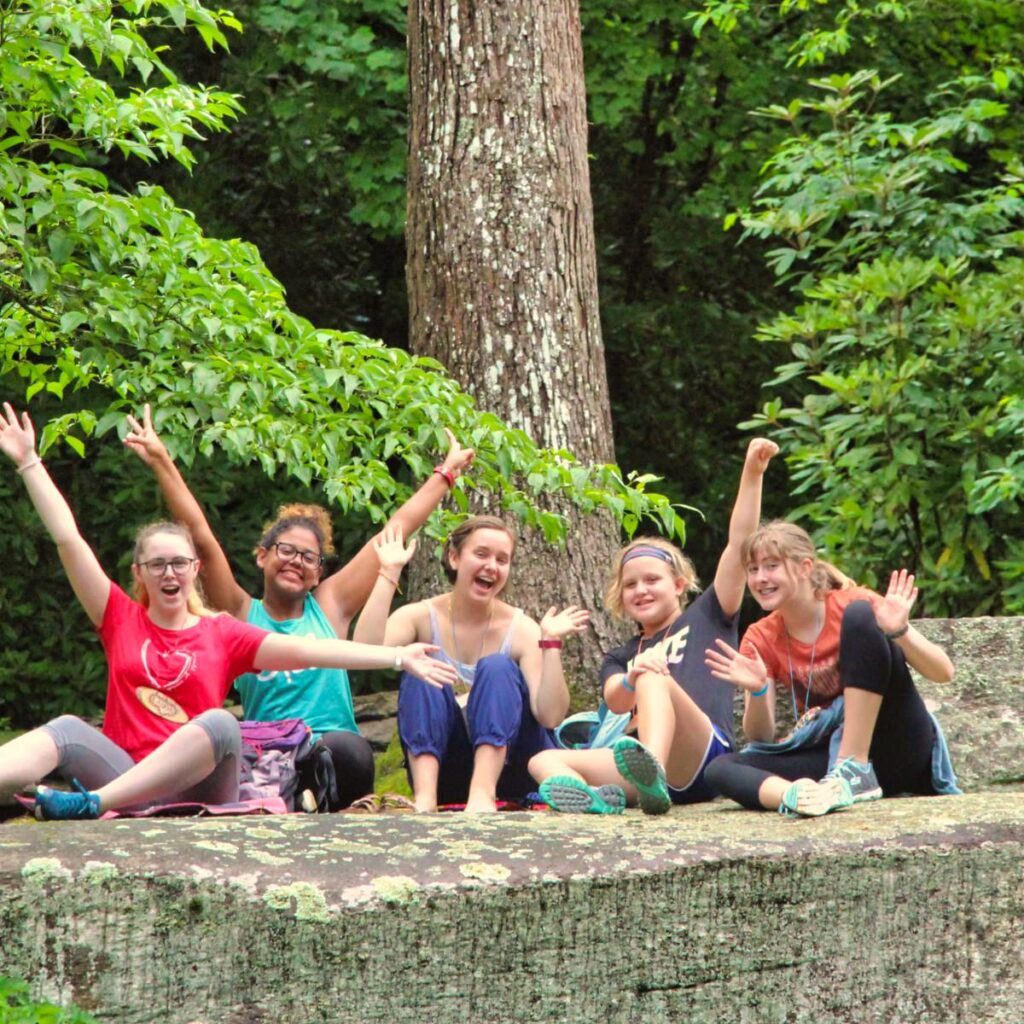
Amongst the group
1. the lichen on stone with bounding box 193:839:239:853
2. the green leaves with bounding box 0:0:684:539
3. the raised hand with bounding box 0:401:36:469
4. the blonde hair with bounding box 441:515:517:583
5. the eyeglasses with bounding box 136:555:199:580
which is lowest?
the lichen on stone with bounding box 193:839:239:853

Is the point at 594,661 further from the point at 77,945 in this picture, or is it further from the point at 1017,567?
the point at 77,945

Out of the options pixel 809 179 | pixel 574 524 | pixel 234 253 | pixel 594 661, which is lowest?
pixel 594 661

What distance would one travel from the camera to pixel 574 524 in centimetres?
629

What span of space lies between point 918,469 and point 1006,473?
730 mm

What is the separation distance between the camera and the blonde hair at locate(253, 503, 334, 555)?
525 centimetres

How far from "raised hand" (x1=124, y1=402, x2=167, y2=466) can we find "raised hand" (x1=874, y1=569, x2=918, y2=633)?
2.25 m

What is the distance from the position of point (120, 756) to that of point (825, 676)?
2.10 m

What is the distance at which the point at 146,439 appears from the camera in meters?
4.81

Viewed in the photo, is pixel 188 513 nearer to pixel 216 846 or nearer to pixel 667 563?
pixel 667 563

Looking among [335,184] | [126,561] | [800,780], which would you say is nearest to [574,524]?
[800,780]

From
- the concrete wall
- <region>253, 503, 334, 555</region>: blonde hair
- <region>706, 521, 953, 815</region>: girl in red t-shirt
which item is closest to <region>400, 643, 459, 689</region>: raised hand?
the concrete wall

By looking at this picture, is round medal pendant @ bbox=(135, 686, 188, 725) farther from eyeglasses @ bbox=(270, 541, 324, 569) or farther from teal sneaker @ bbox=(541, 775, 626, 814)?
teal sneaker @ bbox=(541, 775, 626, 814)

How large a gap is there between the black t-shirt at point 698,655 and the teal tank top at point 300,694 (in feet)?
2.96

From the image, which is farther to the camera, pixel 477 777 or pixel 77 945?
pixel 477 777
